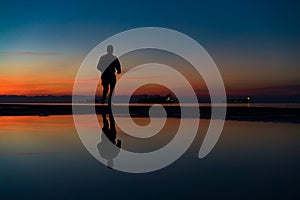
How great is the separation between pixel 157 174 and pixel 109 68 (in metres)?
13.2

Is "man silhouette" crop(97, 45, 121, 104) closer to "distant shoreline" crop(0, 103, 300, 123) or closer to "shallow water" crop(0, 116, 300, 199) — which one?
"distant shoreline" crop(0, 103, 300, 123)

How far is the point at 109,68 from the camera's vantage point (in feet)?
58.3

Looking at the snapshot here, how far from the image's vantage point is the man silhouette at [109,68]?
1758 centimetres

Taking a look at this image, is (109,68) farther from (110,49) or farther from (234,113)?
(234,113)

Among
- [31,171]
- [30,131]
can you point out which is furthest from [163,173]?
[30,131]

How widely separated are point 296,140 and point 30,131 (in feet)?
21.0

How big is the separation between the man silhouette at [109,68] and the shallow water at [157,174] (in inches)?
394

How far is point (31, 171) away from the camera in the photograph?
16.6 ft

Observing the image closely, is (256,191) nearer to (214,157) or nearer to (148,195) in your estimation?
(148,195)

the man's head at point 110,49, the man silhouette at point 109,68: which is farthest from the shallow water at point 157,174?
the man's head at point 110,49

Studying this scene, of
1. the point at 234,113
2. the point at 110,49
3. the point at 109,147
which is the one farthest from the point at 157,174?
the point at 234,113

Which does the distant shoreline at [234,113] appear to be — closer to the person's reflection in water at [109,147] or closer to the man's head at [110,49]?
the man's head at [110,49]

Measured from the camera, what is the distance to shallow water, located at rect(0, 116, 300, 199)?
396 centimetres

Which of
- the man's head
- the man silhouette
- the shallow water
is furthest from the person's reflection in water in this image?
the man's head
